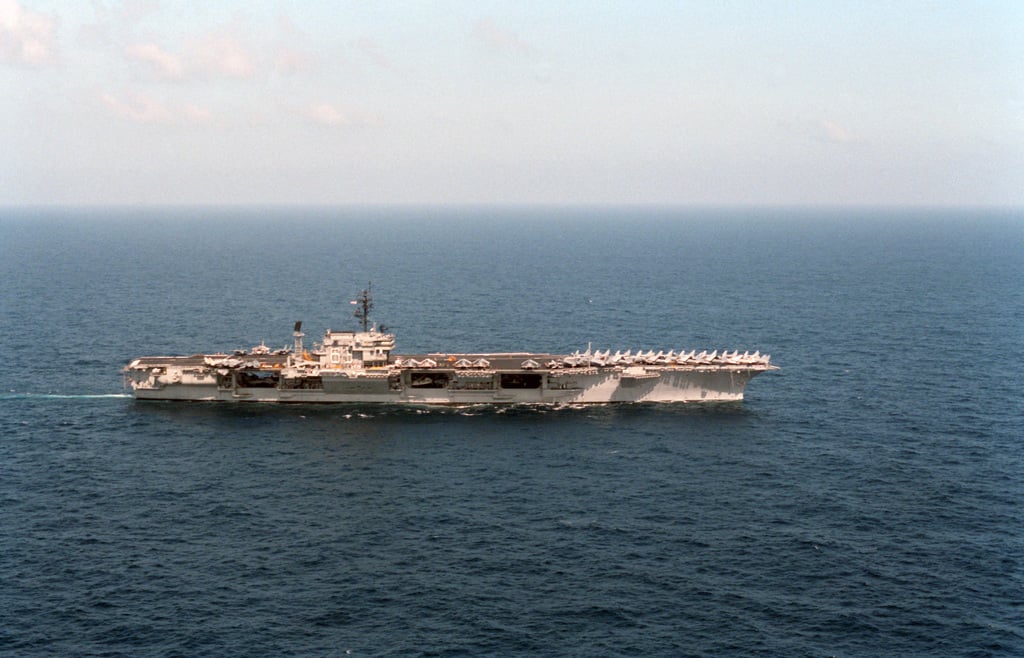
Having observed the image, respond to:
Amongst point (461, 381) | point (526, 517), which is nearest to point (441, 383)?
point (461, 381)

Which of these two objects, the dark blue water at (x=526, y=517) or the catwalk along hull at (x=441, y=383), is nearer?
the dark blue water at (x=526, y=517)

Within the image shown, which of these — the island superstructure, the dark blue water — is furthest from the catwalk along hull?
the dark blue water

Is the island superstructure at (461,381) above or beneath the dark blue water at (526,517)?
above

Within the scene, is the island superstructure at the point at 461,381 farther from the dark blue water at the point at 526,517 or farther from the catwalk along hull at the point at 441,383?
the dark blue water at the point at 526,517

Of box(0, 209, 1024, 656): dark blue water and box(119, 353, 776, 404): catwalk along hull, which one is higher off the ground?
box(119, 353, 776, 404): catwalk along hull

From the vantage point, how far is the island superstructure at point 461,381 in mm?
93375

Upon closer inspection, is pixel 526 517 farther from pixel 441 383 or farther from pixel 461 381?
pixel 441 383

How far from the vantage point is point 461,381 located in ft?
309

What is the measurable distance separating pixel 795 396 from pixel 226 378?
55281mm

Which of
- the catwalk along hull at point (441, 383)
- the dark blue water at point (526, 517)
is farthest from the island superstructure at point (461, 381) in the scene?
the dark blue water at point (526, 517)

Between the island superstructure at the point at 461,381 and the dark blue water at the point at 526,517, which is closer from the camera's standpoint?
the dark blue water at the point at 526,517

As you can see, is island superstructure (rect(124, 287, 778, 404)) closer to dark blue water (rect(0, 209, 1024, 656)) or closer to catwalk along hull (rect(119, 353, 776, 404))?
catwalk along hull (rect(119, 353, 776, 404))

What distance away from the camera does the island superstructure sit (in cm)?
9338

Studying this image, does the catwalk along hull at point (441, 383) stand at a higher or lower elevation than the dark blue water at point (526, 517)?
higher
